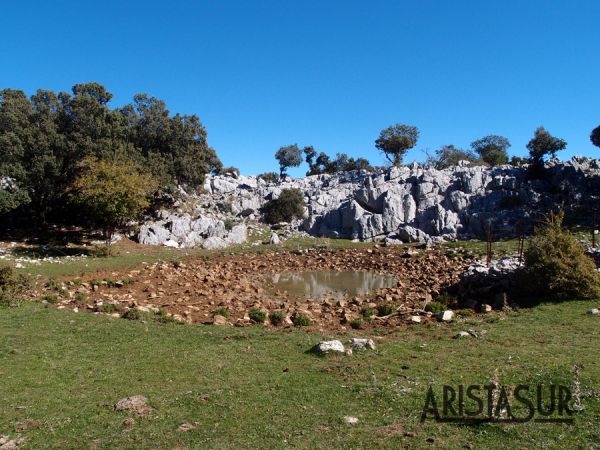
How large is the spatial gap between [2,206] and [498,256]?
135ft

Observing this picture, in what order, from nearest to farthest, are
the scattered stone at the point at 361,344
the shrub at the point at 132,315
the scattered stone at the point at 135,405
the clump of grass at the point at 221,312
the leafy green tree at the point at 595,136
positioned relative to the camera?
1. the scattered stone at the point at 135,405
2. the scattered stone at the point at 361,344
3. the shrub at the point at 132,315
4. the clump of grass at the point at 221,312
5. the leafy green tree at the point at 595,136

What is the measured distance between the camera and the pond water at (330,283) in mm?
28188

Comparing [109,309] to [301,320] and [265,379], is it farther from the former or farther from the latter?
[265,379]

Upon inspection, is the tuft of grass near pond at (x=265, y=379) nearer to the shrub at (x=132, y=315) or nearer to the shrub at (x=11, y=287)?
the shrub at (x=132, y=315)

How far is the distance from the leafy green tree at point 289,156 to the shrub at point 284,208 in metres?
39.8

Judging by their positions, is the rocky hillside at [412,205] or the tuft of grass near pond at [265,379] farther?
the rocky hillside at [412,205]

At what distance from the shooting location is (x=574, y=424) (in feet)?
26.6

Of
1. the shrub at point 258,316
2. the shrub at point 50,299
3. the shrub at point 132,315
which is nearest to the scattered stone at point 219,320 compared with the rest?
the shrub at point 258,316

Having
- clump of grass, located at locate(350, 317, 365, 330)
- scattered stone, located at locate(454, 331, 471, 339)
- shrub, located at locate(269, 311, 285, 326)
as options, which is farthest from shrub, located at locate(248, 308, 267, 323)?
scattered stone, located at locate(454, 331, 471, 339)

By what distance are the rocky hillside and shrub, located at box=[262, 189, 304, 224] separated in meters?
1.67

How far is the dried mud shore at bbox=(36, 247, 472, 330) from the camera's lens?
1964cm

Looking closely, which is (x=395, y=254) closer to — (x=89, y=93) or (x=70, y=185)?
(x=70, y=185)

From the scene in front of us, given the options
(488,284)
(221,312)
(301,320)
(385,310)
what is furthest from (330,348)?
(488,284)

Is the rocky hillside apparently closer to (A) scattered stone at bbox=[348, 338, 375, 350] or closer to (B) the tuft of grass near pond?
(B) the tuft of grass near pond
